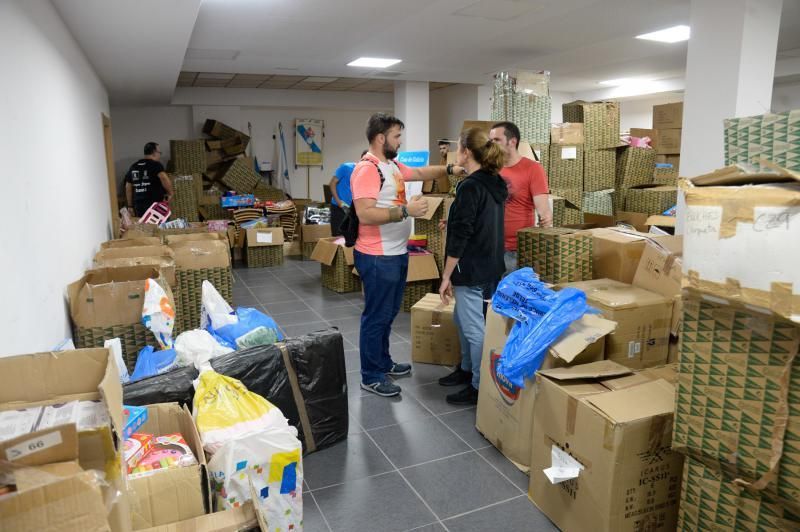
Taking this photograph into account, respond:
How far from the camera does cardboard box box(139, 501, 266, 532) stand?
1.40 metres

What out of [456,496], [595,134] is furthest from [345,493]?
[595,134]

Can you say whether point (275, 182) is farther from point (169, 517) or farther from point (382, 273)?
point (169, 517)

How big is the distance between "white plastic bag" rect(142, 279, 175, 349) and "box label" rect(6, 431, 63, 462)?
1.95 m

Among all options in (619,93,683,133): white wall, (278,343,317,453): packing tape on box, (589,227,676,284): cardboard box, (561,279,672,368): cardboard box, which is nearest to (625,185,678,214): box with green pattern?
(589,227,676,284): cardboard box

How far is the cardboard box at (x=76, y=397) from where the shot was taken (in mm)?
875

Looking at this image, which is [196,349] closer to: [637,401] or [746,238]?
[637,401]

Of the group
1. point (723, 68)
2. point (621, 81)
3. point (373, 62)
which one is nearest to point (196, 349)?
point (723, 68)

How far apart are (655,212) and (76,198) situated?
5145 millimetres

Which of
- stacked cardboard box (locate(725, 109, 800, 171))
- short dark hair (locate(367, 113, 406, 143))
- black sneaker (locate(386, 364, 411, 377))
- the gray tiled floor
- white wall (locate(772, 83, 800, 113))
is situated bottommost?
the gray tiled floor

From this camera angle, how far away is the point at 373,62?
6656mm

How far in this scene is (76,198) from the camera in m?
3.50

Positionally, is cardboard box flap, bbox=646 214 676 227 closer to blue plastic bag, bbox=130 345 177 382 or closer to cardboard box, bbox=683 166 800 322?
cardboard box, bbox=683 166 800 322

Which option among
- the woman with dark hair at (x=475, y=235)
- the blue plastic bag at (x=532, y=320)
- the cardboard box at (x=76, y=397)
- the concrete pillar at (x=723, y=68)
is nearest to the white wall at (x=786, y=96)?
the concrete pillar at (x=723, y=68)

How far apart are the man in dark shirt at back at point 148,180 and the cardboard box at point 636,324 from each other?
6113 mm
